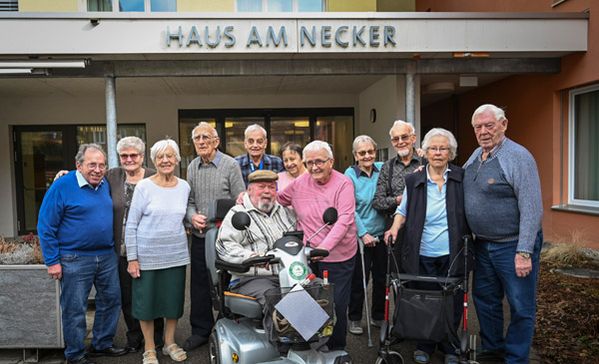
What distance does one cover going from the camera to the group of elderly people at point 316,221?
341 cm

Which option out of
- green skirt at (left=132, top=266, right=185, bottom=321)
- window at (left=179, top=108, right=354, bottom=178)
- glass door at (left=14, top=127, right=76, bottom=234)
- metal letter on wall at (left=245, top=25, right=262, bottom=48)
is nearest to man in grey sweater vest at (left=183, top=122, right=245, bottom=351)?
green skirt at (left=132, top=266, right=185, bottom=321)

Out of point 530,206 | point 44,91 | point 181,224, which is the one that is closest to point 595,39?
point 530,206

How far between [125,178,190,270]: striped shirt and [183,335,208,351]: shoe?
82cm

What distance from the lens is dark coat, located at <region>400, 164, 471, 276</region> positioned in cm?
351

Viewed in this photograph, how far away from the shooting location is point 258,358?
10.1 feet

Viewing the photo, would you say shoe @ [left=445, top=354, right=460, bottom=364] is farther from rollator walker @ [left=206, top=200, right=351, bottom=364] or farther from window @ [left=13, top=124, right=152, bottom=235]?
window @ [left=13, top=124, right=152, bottom=235]

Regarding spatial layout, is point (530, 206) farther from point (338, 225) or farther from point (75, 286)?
point (75, 286)

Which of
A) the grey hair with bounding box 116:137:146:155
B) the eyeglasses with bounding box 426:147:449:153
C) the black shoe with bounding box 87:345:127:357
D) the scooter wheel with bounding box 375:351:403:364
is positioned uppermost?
the grey hair with bounding box 116:137:146:155

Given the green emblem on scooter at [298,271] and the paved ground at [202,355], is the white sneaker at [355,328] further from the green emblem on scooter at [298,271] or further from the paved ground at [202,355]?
the green emblem on scooter at [298,271]

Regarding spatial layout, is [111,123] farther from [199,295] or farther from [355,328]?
[355,328]

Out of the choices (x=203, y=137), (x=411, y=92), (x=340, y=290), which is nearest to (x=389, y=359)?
(x=340, y=290)

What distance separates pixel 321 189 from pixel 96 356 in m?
2.50

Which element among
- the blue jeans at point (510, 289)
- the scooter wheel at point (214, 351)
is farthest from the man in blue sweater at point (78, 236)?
the blue jeans at point (510, 289)

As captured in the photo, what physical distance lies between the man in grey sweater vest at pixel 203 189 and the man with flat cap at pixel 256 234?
663 millimetres
